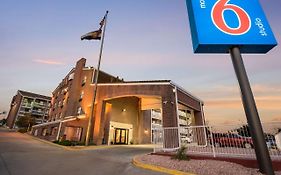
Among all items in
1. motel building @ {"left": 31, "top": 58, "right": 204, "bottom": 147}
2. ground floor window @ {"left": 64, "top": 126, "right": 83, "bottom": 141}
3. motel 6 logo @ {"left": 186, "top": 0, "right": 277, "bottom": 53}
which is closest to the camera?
motel 6 logo @ {"left": 186, "top": 0, "right": 277, "bottom": 53}

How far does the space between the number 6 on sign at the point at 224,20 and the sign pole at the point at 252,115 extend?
65 centimetres

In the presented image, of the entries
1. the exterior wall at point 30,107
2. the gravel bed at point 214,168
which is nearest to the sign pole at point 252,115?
the gravel bed at point 214,168

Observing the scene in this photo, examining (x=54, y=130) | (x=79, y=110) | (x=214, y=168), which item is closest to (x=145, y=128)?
(x=79, y=110)

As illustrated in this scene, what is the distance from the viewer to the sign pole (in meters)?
4.59

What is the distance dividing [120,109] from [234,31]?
19.4m

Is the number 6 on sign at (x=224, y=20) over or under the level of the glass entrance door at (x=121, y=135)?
over

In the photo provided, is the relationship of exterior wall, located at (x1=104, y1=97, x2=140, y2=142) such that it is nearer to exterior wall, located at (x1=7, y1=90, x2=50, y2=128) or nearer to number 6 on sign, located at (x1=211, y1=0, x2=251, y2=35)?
number 6 on sign, located at (x1=211, y1=0, x2=251, y2=35)

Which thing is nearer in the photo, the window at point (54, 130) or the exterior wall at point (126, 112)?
the exterior wall at point (126, 112)

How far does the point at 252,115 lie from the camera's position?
4.94m

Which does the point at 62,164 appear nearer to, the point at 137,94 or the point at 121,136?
the point at 137,94

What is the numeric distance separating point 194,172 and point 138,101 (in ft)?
70.6

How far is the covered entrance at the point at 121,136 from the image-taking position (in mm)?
22316

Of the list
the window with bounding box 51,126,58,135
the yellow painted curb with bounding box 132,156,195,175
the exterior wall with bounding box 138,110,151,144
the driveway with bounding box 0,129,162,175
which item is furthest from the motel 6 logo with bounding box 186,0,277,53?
the window with bounding box 51,126,58,135

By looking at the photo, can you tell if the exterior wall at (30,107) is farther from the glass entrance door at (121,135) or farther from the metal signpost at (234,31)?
the metal signpost at (234,31)
